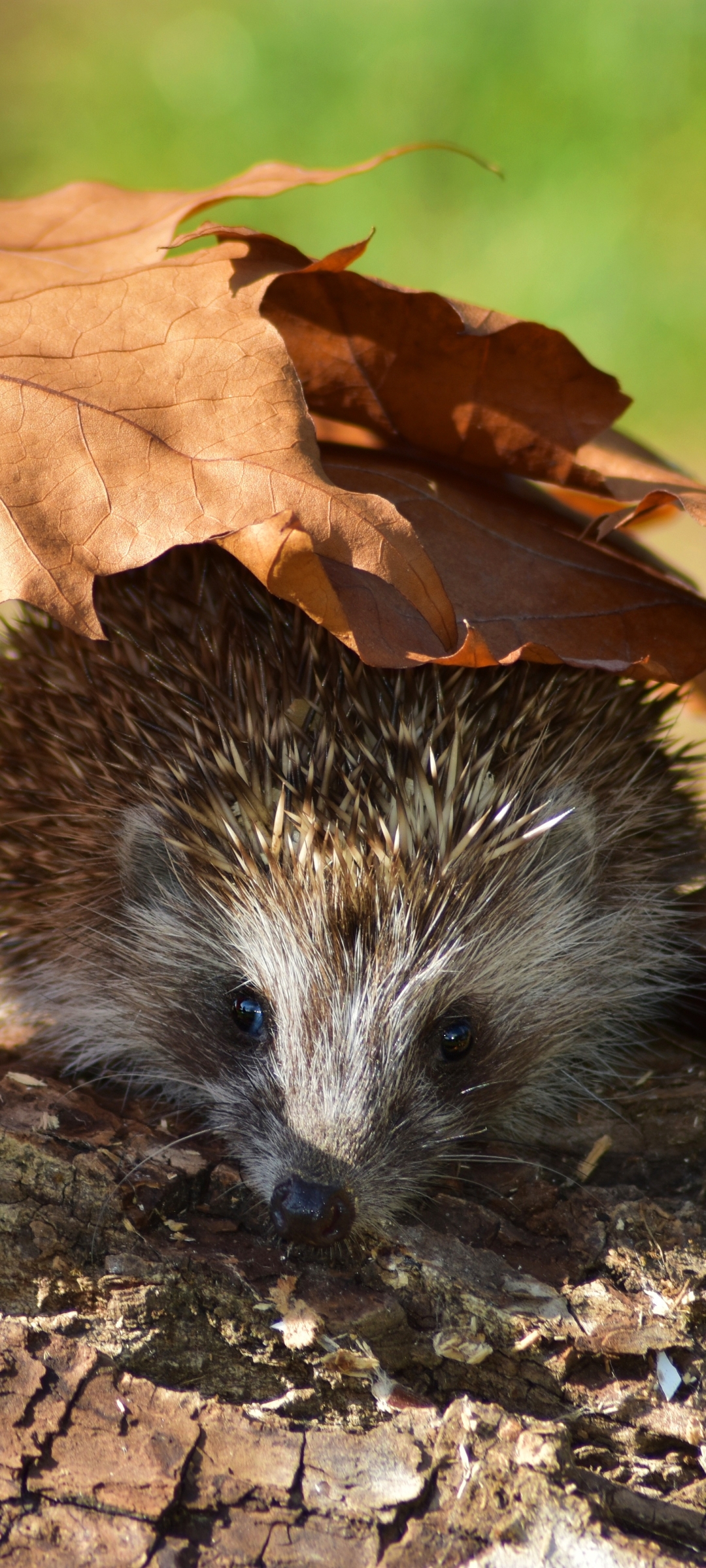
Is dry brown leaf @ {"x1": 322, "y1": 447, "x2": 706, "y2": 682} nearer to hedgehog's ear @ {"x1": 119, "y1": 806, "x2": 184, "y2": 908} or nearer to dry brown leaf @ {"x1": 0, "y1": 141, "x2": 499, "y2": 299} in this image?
dry brown leaf @ {"x1": 0, "y1": 141, "x2": 499, "y2": 299}

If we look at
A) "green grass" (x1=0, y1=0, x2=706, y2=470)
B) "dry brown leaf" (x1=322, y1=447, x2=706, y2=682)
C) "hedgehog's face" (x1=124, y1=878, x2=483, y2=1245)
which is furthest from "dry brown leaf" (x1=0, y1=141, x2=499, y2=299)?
"green grass" (x1=0, y1=0, x2=706, y2=470)

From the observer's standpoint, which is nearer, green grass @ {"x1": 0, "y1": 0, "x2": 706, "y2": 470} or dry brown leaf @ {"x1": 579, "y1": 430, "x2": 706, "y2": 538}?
dry brown leaf @ {"x1": 579, "y1": 430, "x2": 706, "y2": 538}

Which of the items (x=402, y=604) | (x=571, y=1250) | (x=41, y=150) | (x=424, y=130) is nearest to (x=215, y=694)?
(x=402, y=604)

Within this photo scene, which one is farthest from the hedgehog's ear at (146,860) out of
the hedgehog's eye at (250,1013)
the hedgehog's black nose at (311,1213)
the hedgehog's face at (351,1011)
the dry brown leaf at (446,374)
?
the dry brown leaf at (446,374)

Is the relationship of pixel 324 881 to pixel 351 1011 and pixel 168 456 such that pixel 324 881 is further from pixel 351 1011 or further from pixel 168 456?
pixel 168 456

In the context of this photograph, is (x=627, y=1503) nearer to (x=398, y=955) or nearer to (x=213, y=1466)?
(x=213, y=1466)

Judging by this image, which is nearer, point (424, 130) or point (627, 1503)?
point (627, 1503)
